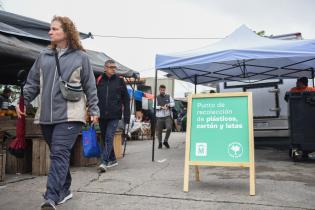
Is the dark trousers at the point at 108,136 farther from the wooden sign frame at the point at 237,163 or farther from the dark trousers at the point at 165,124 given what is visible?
the dark trousers at the point at 165,124

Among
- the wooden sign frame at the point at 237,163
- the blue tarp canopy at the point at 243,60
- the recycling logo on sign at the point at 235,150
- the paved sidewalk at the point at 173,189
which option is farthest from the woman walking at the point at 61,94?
the blue tarp canopy at the point at 243,60

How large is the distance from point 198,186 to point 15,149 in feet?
8.25

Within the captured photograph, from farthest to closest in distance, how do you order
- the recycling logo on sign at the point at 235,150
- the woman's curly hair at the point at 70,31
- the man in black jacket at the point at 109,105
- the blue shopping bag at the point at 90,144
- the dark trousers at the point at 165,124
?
1. the dark trousers at the point at 165,124
2. the man in black jacket at the point at 109,105
3. the blue shopping bag at the point at 90,144
4. the recycling logo on sign at the point at 235,150
5. the woman's curly hair at the point at 70,31

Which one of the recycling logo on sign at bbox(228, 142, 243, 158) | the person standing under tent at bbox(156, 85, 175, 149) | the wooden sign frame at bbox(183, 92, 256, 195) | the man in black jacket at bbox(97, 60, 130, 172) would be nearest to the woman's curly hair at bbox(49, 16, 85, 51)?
the wooden sign frame at bbox(183, 92, 256, 195)

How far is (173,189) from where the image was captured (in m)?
5.24

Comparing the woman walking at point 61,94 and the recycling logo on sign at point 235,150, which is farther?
the recycling logo on sign at point 235,150

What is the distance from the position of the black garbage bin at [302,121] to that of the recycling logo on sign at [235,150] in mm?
3220

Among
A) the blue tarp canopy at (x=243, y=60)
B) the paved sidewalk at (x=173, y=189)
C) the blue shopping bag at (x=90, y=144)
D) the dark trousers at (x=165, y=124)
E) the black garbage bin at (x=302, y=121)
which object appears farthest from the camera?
the dark trousers at (x=165, y=124)

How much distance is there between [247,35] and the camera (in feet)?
28.1

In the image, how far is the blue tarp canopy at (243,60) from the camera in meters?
6.99

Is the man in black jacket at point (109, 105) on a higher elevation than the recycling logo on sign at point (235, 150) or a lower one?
higher

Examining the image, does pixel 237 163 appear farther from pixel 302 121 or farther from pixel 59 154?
pixel 302 121

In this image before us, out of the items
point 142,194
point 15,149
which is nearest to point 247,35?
point 142,194

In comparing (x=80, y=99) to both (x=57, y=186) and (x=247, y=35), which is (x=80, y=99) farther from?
(x=247, y=35)
